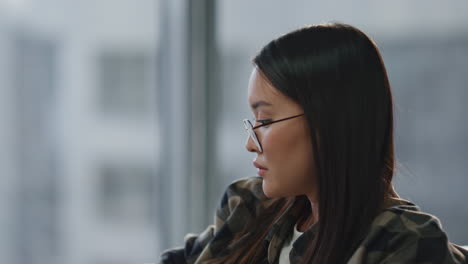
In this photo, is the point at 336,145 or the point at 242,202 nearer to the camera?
the point at 336,145

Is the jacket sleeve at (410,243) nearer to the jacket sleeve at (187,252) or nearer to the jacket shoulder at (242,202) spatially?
the jacket shoulder at (242,202)

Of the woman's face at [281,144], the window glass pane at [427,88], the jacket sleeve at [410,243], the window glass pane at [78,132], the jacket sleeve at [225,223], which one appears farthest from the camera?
the window glass pane at [427,88]

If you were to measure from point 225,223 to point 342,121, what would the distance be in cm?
45

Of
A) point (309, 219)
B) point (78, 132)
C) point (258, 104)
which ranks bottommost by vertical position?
point (309, 219)

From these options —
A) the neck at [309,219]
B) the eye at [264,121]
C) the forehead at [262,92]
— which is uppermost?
the forehead at [262,92]

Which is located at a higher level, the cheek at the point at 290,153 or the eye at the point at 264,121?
the eye at the point at 264,121

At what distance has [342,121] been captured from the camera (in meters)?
1.13

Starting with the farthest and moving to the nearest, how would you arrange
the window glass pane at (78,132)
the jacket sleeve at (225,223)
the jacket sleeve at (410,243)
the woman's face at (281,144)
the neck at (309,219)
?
the window glass pane at (78,132) < the jacket sleeve at (225,223) < the neck at (309,219) < the woman's face at (281,144) < the jacket sleeve at (410,243)

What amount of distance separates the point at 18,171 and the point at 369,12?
1426mm

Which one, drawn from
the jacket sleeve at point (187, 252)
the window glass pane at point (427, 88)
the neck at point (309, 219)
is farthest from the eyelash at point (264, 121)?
the window glass pane at point (427, 88)

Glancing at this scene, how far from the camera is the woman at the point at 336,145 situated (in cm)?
110

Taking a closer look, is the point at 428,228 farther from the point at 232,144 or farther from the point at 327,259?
the point at 232,144

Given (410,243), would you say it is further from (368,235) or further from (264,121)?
(264,121)

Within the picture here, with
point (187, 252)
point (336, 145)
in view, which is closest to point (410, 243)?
point (336, 145)
